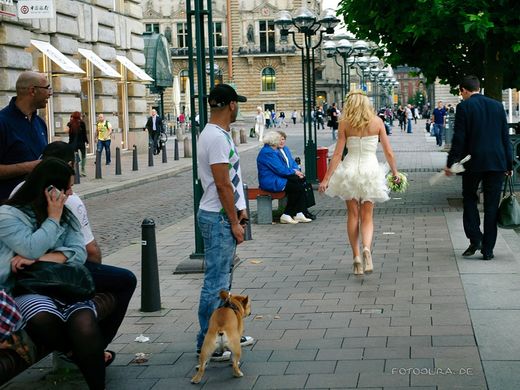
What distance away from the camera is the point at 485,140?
1023 centimetres

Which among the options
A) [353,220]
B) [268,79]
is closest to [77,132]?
[353,220]

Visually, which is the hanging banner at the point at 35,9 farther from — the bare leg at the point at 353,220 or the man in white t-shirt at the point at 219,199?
the man in white t-shirt at the point at 219,199

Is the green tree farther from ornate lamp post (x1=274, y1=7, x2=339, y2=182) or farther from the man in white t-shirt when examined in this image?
the man in white t-shirt

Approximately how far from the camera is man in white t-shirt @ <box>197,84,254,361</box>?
6.39m

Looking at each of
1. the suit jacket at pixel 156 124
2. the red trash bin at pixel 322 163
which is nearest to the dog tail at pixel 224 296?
the red trash bin at pixel 322 163

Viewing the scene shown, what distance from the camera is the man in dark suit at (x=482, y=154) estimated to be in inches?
400

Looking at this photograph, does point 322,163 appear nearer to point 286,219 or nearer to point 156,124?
point 286,219

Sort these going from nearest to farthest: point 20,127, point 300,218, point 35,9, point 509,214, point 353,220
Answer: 1. point 20,127
2. point 353,220
3. point 509,214
4. point 300,218
5. point 35,9

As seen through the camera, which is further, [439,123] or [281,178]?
[439,123]

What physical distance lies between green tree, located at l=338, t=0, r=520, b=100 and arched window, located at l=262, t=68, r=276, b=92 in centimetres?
8136

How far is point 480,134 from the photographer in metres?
10.3

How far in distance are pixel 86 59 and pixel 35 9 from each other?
924 centimetres

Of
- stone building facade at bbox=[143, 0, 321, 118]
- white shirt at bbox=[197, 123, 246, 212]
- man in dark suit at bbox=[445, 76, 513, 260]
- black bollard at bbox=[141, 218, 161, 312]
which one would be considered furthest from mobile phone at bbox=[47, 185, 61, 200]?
stone building facade at bbox=[143, 0, 321, 118]

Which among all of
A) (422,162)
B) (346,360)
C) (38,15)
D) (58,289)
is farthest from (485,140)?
(422,162)
